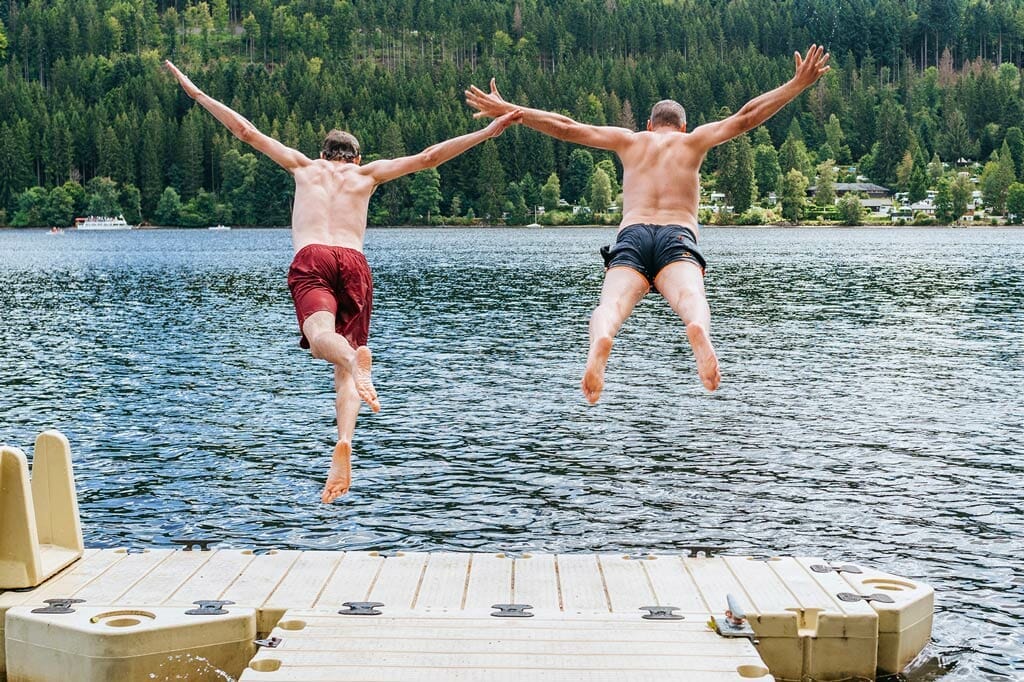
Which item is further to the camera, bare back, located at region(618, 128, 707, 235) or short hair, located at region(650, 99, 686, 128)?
short hair, located at region(650, 99, 686, 128)

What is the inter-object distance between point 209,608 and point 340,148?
17.9ft

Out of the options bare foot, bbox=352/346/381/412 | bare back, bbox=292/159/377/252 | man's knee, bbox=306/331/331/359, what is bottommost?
bare foot, bbox=352/346/381/412

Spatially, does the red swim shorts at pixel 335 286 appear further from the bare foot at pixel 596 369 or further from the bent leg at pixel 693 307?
the bent leg at pixel 693 307

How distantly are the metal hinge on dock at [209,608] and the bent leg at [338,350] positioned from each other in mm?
3461

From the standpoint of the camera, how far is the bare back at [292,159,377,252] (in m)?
13.0

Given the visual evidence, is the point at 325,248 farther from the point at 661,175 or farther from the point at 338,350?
the point at 661,175

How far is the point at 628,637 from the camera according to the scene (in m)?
12.7

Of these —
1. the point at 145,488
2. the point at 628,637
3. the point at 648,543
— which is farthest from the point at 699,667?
the point at 145,488

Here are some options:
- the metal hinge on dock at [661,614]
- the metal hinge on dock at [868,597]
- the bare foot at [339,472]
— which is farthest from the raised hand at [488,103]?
the metal hinge on dock at [868,597]

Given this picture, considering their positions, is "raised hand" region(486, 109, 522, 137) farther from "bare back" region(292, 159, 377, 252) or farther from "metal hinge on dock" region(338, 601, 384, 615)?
"metal hinge on dock" region(338, 601, 384, 615)

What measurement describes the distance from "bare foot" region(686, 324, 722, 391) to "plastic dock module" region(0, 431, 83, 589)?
331 inches

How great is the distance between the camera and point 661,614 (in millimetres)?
13477

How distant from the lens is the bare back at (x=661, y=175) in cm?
1245

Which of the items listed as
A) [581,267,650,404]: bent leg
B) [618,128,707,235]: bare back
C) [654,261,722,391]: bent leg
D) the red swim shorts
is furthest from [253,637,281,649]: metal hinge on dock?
[618,128,707,235]: bare back
